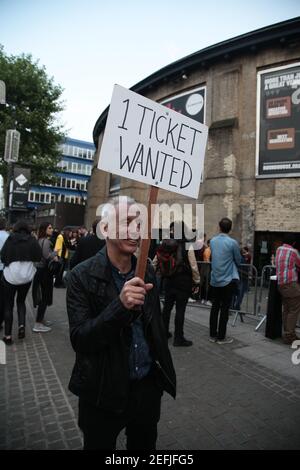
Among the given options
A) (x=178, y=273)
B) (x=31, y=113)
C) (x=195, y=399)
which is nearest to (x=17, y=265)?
(x=178, y=273)

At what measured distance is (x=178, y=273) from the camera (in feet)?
16.5

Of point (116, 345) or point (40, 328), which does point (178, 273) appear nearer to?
point (40, 328)

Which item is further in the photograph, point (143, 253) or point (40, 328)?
point (40, 328)

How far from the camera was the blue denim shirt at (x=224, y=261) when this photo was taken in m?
5.12

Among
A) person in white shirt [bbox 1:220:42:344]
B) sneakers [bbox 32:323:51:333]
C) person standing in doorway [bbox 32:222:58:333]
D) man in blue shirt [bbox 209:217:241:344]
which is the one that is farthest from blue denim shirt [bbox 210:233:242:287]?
sneakers [bbox 32:323:51:333]

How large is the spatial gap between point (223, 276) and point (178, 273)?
0.78 meters

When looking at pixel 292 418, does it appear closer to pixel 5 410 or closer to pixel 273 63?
pixel 5 410

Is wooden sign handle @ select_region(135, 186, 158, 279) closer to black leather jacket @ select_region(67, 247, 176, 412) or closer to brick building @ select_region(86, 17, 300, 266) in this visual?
black leather jacket @ select_region(67, 247, 176, 412)

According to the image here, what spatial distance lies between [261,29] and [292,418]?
16214 millimetres

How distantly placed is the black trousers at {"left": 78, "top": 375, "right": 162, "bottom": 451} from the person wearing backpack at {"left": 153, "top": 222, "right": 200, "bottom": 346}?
10.4 feet

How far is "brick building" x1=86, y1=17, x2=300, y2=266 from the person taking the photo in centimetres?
1345

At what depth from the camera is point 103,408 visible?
5.27ft

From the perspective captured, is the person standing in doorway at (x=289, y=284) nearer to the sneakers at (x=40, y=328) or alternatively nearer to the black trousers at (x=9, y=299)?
the sneakers at (x=40, y=328)

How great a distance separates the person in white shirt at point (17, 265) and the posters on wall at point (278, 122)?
12055 mm
